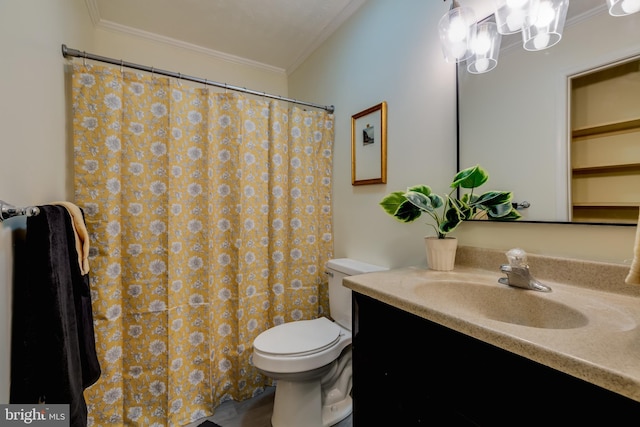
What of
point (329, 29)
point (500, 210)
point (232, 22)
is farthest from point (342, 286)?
point (232, 22)

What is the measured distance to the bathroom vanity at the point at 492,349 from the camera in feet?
1.54

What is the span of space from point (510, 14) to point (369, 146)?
33.2 inches

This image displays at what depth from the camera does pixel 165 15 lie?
1.78 metres

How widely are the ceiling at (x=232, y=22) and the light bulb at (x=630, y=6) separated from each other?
130cm

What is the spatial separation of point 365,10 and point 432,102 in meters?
0.84

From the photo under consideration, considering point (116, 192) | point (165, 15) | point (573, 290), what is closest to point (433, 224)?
point (573, 290)

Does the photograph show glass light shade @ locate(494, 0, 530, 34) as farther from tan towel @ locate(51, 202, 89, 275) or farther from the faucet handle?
tan towel @ locate(51, 202, 89, 275)

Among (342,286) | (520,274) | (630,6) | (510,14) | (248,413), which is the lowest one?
(248,413)

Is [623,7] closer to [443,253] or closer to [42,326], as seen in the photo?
[443,253]

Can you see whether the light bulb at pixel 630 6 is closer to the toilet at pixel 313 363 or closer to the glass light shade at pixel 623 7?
the glass light shade at pixel 623 7

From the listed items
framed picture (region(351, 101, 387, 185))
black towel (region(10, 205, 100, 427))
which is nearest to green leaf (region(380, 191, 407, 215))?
framed picture (region(351, 101, 387, 185))

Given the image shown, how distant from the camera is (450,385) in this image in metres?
0.67

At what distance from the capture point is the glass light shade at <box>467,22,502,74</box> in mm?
1055

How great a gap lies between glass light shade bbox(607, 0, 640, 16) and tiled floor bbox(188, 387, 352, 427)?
198 centimetres
